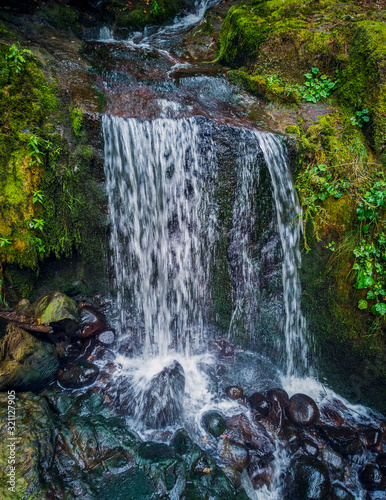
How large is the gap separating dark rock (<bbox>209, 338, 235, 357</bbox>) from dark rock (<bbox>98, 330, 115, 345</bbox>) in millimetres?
1827

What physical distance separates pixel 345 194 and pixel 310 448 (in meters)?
3.64

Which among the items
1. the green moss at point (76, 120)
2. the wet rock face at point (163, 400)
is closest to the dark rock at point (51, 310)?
the wet rock face at point (163, 400)

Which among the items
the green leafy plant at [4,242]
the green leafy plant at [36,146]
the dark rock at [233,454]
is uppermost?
the green leafy plant at [36,146]

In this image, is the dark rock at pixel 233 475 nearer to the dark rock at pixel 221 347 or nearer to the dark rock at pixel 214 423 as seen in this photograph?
the dark rock at pixel 214 423

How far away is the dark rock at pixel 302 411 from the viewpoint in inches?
162

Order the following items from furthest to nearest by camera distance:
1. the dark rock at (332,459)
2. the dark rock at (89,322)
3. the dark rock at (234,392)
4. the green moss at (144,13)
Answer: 1. the green moss at (144,13)
2. the dark rock at (89,322)
3. the dark rock at (234,392)
4. the dark rock at (332,459)

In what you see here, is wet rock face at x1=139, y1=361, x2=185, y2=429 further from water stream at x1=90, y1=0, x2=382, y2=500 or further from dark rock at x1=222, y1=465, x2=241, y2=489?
dark rock at x1=222, y1=465, x2=241, y2=489

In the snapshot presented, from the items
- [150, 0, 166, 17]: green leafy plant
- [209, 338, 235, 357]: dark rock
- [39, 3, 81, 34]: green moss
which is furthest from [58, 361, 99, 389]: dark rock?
[150, 0, 166, 17]: green leafy plant

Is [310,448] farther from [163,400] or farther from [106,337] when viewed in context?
[106,337]

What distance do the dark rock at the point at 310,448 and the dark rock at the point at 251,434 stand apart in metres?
0.43

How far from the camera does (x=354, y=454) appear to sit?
387cm

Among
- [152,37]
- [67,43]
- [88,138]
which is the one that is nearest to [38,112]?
[88,138]

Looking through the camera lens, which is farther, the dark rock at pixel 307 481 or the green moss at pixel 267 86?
the green moss at pixel 267 86

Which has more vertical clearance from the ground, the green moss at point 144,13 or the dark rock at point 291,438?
the green moss at point 144,13
